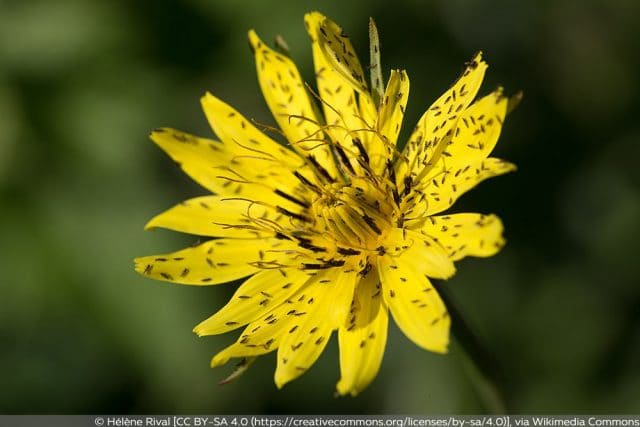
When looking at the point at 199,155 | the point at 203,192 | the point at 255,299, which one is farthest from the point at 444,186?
the point at 203,192

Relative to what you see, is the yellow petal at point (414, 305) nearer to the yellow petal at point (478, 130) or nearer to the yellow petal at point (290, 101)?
the yellow petal at point (478, 130)

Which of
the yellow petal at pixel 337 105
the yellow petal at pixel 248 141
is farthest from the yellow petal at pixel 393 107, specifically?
the yellow petal at pixel 248 141

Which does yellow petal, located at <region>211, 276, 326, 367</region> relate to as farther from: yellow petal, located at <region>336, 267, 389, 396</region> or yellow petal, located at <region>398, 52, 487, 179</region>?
yellow petal, located at <region>398, 52, 487, 179</region>

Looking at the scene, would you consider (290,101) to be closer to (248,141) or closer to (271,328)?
(248,141)

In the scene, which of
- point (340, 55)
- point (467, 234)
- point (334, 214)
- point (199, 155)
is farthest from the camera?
point (199, 155)

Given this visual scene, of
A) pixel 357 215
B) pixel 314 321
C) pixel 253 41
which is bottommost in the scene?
pixel 314 321

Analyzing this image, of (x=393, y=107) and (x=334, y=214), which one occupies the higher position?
(x=393, y=107)

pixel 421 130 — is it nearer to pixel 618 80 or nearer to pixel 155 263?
pixel 155 263
